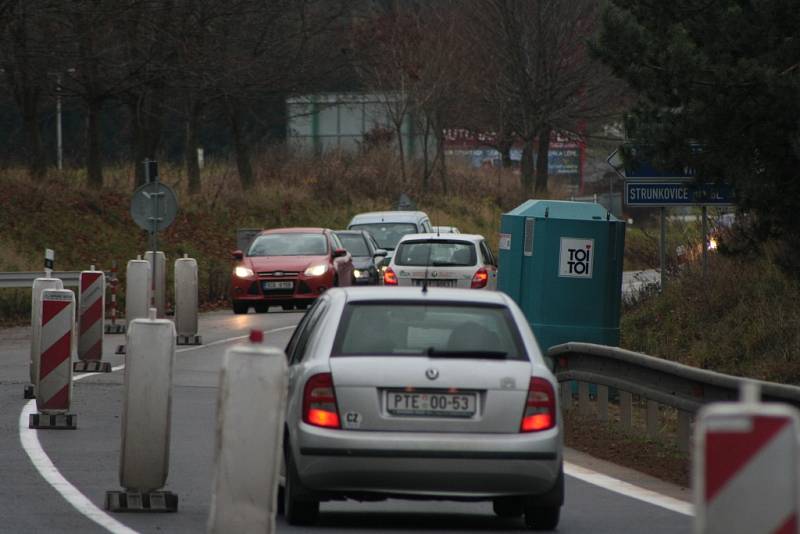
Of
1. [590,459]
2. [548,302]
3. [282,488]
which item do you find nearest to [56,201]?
[548,302]

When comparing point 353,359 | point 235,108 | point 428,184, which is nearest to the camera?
point 353,359

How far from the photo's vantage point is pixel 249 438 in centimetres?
766

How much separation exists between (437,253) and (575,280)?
9479 millimetres

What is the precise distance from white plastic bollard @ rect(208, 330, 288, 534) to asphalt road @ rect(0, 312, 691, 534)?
5.49 feet

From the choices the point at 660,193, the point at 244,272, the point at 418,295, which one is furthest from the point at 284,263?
the point at 418,295

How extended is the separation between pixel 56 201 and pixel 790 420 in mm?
38282

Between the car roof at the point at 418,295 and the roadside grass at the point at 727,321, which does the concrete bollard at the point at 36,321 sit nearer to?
the roadside grass at the point at 727,321

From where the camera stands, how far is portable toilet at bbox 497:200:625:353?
18.3 meters

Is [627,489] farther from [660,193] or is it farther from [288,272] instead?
[288,272]

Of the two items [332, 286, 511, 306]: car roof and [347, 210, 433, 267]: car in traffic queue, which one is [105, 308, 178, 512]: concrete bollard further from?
[347, 210, 433, 267]: car in traffic queue

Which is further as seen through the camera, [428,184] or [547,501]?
[428,184]

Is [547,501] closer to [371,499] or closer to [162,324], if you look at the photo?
[371,499]

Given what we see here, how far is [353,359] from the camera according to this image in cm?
914

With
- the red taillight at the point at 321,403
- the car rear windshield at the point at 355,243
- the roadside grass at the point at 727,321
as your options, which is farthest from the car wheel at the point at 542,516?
the car rear windshield at the point at 355,243
